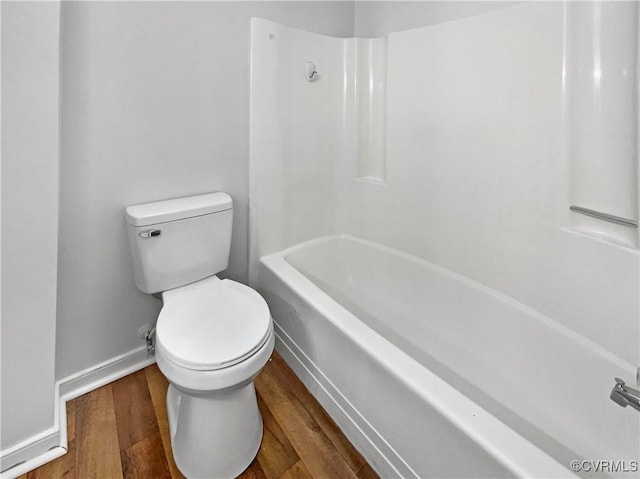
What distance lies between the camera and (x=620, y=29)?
1.08 m

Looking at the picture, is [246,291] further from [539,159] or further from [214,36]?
[539,159]

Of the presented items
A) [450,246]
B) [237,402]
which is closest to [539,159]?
[450,246]

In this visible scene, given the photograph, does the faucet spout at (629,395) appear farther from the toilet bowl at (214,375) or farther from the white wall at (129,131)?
the white wall at (129,131)

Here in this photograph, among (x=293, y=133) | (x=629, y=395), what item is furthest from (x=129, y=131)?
(x=629, y=395)

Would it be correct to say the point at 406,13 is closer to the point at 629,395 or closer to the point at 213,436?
the point at 629,395

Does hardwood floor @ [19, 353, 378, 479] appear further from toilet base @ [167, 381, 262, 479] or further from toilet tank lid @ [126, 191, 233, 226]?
toilet tank lid @ [126, 191, 233, 226]

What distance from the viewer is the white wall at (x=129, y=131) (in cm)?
131

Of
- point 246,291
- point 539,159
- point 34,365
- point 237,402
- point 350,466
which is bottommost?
point 350,466

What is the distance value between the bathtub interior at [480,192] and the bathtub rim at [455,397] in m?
0.13

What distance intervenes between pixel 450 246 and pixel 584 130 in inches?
27.2

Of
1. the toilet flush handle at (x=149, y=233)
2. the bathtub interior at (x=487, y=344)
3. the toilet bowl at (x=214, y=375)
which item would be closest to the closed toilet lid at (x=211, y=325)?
the toilet bowl at (x=214, y=375)

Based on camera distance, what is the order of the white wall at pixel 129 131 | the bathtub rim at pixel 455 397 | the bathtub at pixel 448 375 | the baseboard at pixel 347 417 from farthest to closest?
the white wall at pixel 129 131
the baseboard at pixel 347 417
the bathtub at pixel 448 375
the bathtub rim at pixel 455 397

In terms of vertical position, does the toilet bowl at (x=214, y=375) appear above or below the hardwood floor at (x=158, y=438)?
above

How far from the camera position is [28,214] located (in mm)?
1074
